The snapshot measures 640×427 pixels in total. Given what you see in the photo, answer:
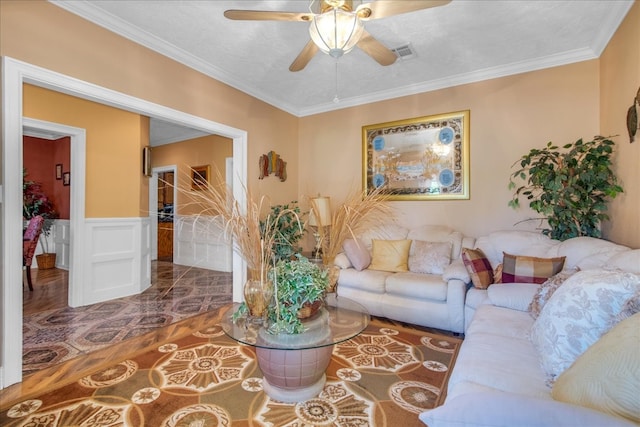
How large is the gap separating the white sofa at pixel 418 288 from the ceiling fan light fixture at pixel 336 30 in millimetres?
2085

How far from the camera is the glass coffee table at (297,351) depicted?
5.07 ft

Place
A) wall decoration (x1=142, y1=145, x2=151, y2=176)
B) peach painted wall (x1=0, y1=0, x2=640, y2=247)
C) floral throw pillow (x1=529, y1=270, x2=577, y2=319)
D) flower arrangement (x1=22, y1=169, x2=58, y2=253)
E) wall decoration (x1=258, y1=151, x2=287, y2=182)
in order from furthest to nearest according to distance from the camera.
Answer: flower arrangement (x1=22, y1=169, x2=58, y2=253)
wall decoration (x1=142, y1=145, x2=151, y2=176)
wall decoration (x1=258, y1=151, x2=287, y2=182)
peach painted wall (x1=0, y1=0, x2=640, y2=247)
floral throw pillow (x1=529, y1=270, x2=577, y2=319)

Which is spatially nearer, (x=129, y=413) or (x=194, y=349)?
(x=129, y=413)

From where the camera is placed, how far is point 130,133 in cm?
400

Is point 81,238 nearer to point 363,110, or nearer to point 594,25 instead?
point 363,110

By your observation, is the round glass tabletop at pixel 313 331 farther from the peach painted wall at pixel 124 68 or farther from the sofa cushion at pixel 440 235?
the peach painted wall at pixel 124 68

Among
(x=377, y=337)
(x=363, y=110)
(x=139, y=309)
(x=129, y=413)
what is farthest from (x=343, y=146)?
(x=129, y=413)

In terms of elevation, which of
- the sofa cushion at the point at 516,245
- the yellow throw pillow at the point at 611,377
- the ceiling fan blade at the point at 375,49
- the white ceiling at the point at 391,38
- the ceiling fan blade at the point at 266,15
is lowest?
the yellow throw pillow at the point at 611,377

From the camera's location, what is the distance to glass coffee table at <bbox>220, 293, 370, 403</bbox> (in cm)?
155

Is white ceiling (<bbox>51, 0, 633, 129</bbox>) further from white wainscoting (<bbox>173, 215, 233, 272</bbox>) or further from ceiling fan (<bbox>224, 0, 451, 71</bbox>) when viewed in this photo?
white wainscoting (<bbox>173, 215, 233, 272</bbox>)

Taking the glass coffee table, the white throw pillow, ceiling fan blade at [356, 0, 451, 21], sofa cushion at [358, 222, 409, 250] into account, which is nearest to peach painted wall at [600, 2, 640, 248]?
the white throw pillow

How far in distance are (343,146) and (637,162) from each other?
292cm

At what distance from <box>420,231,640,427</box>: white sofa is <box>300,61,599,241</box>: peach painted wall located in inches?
26.7

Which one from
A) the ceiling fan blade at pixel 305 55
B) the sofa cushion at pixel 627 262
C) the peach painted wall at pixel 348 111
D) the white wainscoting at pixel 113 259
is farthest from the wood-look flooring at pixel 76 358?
the sofa cushion at pixel 627 262
